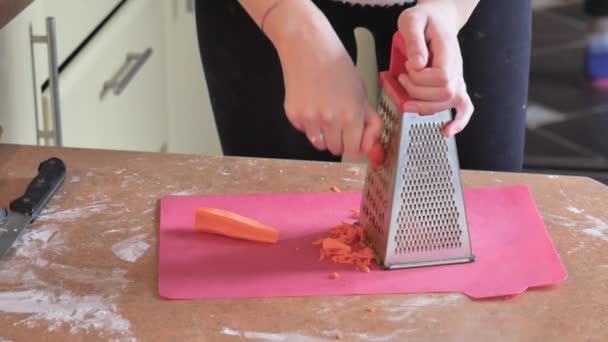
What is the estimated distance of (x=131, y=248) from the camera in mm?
919

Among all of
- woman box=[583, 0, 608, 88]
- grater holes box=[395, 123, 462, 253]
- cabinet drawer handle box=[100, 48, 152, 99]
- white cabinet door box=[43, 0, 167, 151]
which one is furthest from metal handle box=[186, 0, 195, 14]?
woman box=[583, 0, 608, 88]

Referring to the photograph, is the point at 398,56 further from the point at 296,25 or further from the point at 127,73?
the point at 127,73

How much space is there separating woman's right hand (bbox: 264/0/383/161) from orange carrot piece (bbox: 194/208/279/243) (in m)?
0.10

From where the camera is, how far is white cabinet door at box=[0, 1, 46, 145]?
127 cm

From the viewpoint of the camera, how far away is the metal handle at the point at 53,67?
1.34 m

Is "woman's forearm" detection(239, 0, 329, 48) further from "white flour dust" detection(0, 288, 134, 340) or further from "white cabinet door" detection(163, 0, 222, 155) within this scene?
"white cabinet door" detection(163, 0, 222, 155)

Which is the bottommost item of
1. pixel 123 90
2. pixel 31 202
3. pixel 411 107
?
pixel 123 90

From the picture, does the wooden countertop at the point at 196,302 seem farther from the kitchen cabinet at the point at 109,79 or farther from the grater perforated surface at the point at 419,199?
the kitchen cabinet at the point at 109,79

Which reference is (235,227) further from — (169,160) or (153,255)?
(169,160)

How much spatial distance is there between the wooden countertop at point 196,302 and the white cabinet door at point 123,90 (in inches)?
16.8

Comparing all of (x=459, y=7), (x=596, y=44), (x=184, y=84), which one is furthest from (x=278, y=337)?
(x=596, y=44)

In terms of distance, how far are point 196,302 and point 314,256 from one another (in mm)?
135

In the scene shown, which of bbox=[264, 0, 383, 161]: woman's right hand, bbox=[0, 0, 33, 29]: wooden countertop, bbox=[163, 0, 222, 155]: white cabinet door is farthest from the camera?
bbox=[163, 0, 222, 155]: white cabinet door

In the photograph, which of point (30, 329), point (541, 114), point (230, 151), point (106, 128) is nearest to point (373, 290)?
point (30, 329)
